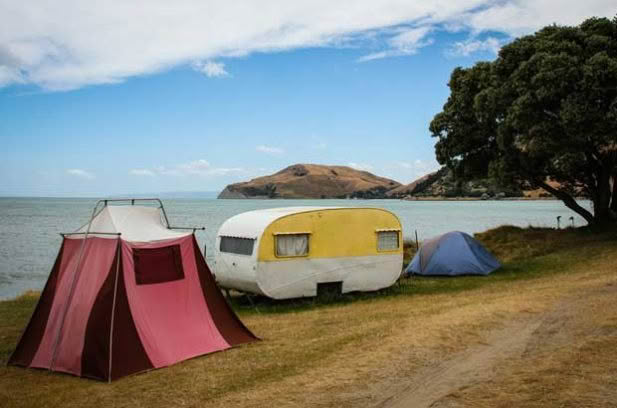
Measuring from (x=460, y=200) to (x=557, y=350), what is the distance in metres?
195

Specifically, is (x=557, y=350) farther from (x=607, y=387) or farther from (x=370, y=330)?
(x=370, y=330)

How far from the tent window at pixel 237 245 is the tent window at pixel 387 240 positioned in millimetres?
4066

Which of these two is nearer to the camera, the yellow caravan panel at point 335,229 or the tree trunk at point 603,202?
the yellow caravan panel at point 335,229

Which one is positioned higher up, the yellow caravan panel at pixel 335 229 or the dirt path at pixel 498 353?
the yellow caravan panel at pixel 335 229

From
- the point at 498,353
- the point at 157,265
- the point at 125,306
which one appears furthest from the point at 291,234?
the point at 498,353

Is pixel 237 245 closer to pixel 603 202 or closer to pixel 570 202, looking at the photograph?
pixel 570 202

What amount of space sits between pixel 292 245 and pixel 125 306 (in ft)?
22.6

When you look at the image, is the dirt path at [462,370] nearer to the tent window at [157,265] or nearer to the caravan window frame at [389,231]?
the tent window at [157,265]

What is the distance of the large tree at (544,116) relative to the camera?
931 inches

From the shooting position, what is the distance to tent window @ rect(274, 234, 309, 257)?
16.8 metres

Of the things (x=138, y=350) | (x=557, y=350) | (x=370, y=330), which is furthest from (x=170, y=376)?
(x=557, y=350)

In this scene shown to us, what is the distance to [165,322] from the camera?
1119cm

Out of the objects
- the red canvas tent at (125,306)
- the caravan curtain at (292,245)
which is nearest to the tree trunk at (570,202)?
the caravan curtain at (292,245)

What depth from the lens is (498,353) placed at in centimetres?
999
